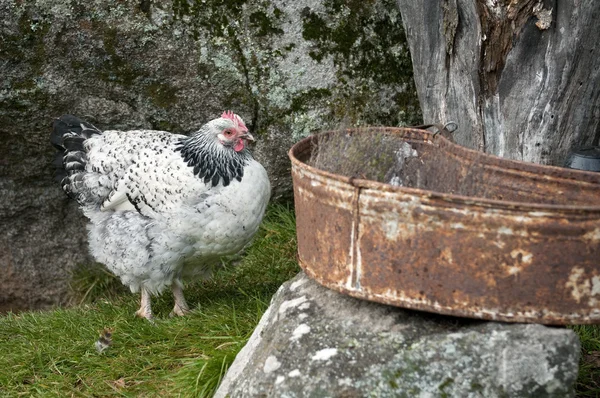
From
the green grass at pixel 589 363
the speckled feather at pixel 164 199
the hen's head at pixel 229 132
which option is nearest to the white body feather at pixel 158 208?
the speckled feather at pixel 164 199

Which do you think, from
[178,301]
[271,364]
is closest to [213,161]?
[178,301]

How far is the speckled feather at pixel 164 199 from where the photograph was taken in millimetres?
4203

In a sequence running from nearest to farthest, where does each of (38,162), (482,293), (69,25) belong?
1. (482,293)
2. (69,25)
3. (38,162)

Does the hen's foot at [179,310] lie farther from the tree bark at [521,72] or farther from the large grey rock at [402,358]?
the tree bark at [521,72]

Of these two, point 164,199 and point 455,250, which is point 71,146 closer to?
point 164,199

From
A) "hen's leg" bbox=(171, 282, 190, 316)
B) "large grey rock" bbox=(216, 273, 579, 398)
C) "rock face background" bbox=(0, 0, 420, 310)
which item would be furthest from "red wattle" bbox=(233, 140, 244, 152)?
"large grey rock" bbox=(216, 273, 579, 398)

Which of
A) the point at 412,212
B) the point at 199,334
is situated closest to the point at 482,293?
the point at 412,212

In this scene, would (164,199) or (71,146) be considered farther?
(71,146)

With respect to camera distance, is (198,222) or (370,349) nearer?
(370,349)

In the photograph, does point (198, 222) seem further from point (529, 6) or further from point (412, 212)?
point (529, 6)

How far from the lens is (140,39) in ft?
16.0

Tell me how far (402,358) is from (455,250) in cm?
42

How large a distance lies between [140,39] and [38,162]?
40.7 inches

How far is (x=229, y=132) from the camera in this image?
4379mm
